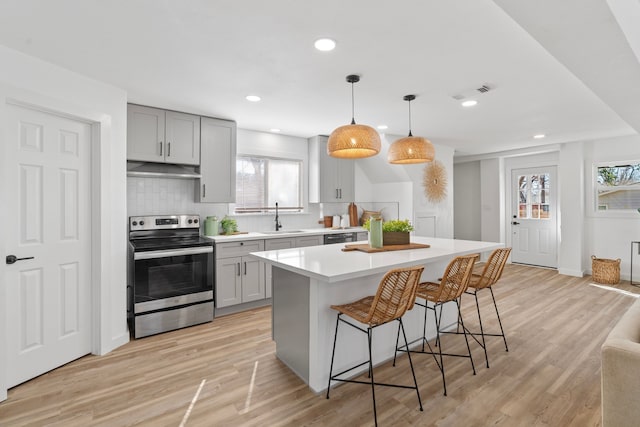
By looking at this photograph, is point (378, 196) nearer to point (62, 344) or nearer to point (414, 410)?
point (414, 410)

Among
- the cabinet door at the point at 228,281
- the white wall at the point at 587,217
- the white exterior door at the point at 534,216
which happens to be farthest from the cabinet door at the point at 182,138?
the white exterior door at the point at 534,216

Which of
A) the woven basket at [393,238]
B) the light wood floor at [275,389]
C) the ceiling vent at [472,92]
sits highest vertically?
the ceiling vent at [472,92]

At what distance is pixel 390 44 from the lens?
2260mm

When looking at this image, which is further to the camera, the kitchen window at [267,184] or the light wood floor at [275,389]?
the kitchen window at [267,184]

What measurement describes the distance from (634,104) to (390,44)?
239cm

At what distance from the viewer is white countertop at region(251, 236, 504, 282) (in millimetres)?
2021

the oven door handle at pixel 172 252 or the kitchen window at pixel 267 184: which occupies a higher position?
the kitchen window at pixel 267 184

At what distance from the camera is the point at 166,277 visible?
342cm

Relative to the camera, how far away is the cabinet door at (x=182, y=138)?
3.72 m

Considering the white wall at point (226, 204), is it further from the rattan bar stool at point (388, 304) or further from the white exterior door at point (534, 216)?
the white exterior door at point (534, 216)

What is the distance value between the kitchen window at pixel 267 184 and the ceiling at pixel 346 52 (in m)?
1.10

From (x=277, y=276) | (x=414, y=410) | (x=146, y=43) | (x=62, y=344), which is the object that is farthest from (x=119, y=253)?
(x=414, y=410)

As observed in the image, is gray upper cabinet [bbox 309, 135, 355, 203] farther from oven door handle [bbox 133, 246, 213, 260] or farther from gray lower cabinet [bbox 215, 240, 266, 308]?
oven door handle [bbox 133, 246, 213, 260]

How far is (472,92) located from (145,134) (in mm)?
3363
